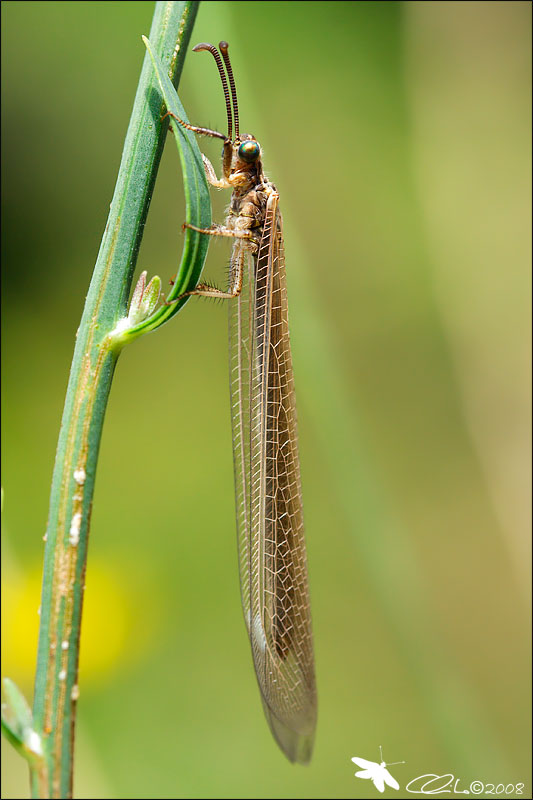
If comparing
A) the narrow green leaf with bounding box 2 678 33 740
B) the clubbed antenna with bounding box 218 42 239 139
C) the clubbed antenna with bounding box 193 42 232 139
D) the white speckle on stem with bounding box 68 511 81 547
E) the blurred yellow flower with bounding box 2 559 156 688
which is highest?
A: the clubbed antenna with bounding box 193 42 232 139

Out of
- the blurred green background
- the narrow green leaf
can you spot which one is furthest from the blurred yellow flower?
the narrow green leaf

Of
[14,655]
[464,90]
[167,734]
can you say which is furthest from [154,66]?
[464,90]

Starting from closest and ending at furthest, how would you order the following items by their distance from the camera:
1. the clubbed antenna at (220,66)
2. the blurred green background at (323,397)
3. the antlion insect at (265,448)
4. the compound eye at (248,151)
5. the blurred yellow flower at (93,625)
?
the clubbed antenna at (220,66), the antlion insect at (265,448), the compound eye at (248,151), the blurred yellow flower at (93,625), the blurred green background at (323,397)

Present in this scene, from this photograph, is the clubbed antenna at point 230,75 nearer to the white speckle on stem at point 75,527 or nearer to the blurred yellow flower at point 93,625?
the white speckle on stem at point 75,527

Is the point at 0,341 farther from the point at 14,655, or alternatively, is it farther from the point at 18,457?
the point at 14,655

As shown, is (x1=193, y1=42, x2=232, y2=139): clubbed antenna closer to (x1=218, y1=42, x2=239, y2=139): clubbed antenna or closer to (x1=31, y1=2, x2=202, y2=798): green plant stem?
(x1=218, y1=42, x2=239, y2=139): clubbed antenna

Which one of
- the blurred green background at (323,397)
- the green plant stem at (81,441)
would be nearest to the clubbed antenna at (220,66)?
the green plant stem at (81,441)

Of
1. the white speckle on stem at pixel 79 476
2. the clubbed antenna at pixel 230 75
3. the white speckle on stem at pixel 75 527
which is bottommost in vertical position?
the white speckle on stem at pixel 75 527
